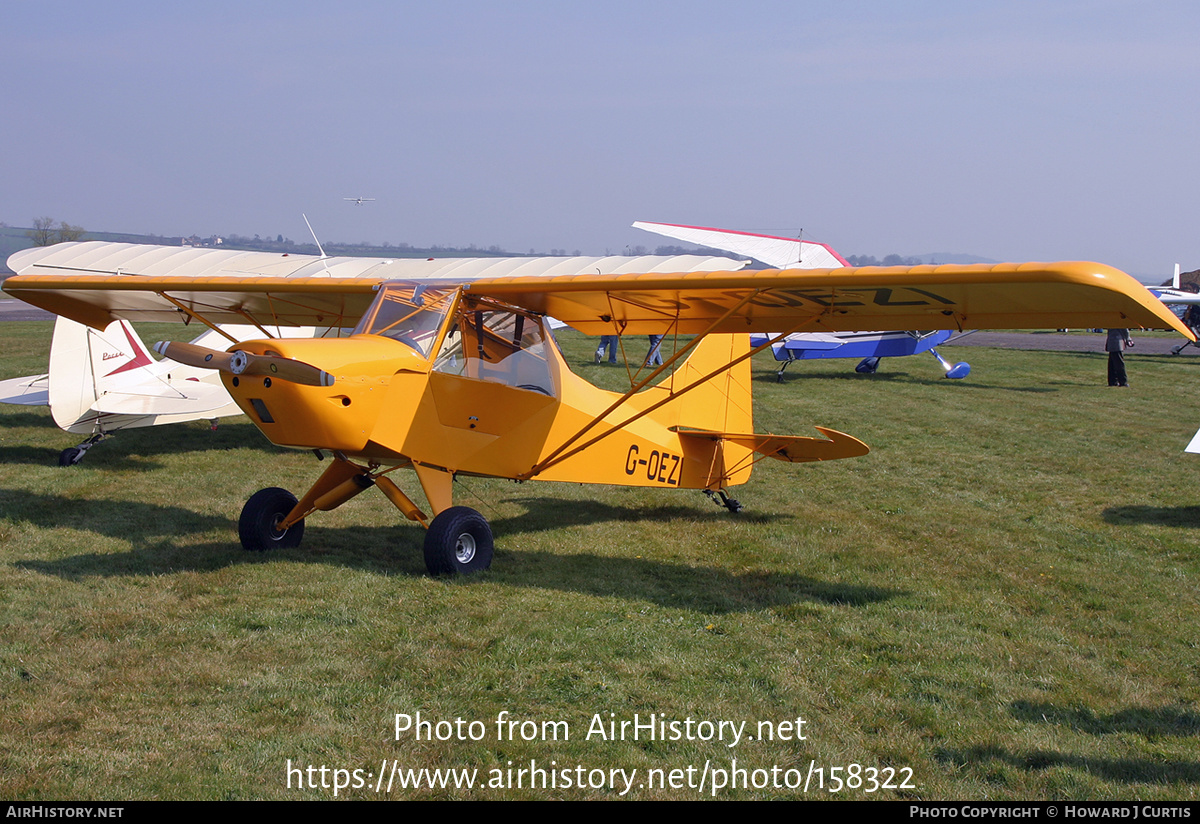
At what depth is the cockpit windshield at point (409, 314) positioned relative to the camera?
6.55 metres

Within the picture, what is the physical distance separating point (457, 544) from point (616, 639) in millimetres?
1696

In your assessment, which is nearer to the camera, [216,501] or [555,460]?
[555,460]

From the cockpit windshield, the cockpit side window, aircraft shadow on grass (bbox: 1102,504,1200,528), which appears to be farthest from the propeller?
aircraft shadow on grass (bbox: 1102,504,1200,528)

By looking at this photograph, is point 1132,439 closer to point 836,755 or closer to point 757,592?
point 757,592

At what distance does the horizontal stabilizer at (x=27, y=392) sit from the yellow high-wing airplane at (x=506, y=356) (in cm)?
264

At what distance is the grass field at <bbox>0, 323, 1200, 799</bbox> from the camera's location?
3.72 m

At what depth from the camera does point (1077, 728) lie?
13.7 feet

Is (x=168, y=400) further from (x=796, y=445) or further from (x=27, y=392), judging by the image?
(x=796, y=445)

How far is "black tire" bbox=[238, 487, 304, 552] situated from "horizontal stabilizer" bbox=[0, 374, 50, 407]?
5949mm

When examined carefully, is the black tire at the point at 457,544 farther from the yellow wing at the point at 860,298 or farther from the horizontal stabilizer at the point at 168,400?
the horizontal stabilizer at the point at 168,400

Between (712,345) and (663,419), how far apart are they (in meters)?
1.00

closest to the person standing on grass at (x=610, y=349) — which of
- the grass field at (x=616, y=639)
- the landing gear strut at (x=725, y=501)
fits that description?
the grass field at (x=616, y=639)

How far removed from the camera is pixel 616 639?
17.1 feet

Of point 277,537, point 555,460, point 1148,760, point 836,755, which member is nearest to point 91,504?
point 277,537
